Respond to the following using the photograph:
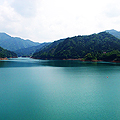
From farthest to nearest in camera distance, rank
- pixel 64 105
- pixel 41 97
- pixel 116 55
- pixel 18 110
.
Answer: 1. pixel 116 55
2. pixel 41 97
3. pixel 64 105
4. pixel 18 110

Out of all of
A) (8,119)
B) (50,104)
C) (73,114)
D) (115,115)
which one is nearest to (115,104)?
(115,115)

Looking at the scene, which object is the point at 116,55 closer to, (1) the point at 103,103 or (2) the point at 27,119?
(1) the point at 103,103

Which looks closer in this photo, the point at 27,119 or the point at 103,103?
the point at 27,119

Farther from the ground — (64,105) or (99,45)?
(99,45)

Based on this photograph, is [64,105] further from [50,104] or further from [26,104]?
[26,104]

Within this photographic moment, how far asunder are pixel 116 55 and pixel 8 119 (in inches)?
3382

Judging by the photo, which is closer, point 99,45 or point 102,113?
point 102,113

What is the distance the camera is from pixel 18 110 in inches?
516

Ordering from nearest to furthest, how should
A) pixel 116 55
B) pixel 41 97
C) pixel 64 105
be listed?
pixel 64 105, pixel 41 97, pixel 116 55

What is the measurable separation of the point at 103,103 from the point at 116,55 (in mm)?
78101

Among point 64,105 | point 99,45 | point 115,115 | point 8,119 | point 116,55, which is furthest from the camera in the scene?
point 99,45

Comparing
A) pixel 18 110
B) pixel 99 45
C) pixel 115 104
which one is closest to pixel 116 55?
pixel 99 45

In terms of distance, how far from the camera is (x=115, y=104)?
49.1 ft

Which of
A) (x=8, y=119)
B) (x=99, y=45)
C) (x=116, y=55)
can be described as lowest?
(x=8, y=119)
